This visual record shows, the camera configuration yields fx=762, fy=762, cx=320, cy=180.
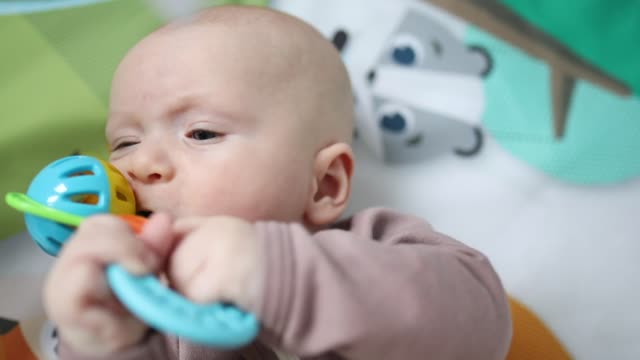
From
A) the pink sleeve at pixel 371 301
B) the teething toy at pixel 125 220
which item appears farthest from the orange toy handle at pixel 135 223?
the pink sleeve at pixel 371 301

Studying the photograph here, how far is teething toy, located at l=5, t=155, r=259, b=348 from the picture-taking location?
548mm

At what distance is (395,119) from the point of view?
45.6 inches

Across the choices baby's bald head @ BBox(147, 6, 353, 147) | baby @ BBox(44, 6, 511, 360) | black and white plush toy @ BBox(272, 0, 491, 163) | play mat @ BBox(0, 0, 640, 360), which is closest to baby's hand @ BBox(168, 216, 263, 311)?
baby @ BBox(44, 6, 511, 360)

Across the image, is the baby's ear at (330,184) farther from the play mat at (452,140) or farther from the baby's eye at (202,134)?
the play mat at (452,140)

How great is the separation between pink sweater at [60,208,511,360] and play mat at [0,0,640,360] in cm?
28

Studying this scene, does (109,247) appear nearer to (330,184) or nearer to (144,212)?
(144,212)

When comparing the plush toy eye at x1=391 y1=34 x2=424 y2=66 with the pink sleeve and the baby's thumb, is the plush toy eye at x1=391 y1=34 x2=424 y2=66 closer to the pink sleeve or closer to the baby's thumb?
the pink sleeve

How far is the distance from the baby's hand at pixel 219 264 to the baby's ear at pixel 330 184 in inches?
9.9

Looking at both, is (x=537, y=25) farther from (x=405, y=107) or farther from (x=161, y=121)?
(x=161, y=121)

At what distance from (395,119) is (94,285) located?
0.67 m

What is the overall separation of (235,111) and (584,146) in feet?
1.72

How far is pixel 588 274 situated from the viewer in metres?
1.04

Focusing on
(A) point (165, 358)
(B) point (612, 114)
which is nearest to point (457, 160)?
(B) point (612, 114)

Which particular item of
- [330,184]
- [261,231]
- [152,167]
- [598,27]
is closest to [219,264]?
[261,231]
